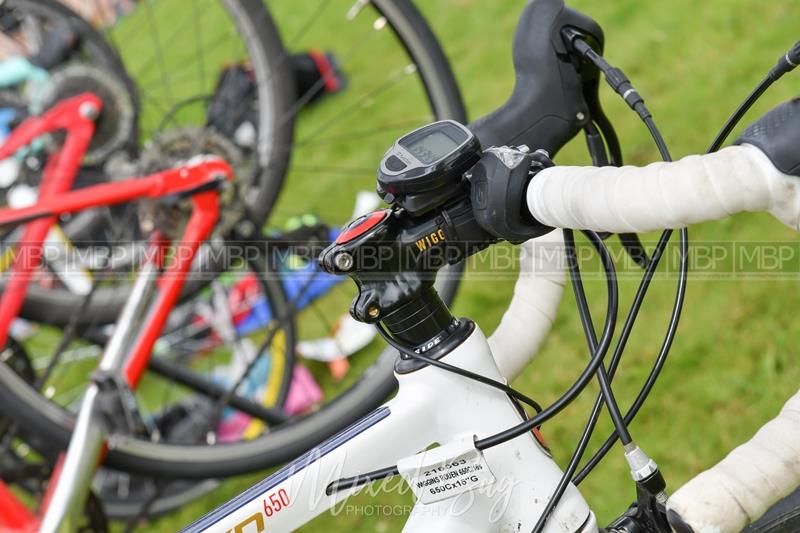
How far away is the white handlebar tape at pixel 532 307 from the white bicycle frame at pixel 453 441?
0.13m

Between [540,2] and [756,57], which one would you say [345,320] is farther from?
[540,2]

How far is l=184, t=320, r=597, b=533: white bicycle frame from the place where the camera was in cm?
104

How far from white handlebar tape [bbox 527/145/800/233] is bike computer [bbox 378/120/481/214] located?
0.09 m

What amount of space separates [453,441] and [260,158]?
5.19 feet

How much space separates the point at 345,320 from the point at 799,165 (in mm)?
2198

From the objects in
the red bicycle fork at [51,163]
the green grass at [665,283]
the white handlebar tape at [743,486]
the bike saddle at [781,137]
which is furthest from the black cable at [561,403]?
the red bicycle fork at [51,163]

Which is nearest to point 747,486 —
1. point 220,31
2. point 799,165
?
point 799,165

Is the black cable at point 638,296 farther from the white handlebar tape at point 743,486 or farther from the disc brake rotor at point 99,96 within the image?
the disc brake rotor at point 99,96

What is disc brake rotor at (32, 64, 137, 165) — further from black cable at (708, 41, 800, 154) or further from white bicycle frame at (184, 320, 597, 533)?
black cable at (708, 41, 800, 154)

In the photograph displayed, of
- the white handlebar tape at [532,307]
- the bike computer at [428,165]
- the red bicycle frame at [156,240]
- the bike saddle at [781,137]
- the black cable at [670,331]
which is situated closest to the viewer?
the bike saddle at [781,137]

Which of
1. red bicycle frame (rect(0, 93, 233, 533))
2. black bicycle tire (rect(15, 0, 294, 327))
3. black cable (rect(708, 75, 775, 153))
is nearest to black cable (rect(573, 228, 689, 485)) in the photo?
black cable (rect(708, 75, 775, 153))

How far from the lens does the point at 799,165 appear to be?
0.70m

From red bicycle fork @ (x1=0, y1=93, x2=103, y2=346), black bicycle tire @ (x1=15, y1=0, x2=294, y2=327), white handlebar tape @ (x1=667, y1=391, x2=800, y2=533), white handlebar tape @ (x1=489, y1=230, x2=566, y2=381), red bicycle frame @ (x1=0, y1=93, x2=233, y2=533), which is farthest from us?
black bicycle tire @ (x1=15, y1=0, x2=294, y2=327)

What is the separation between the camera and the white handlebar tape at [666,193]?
717mm
